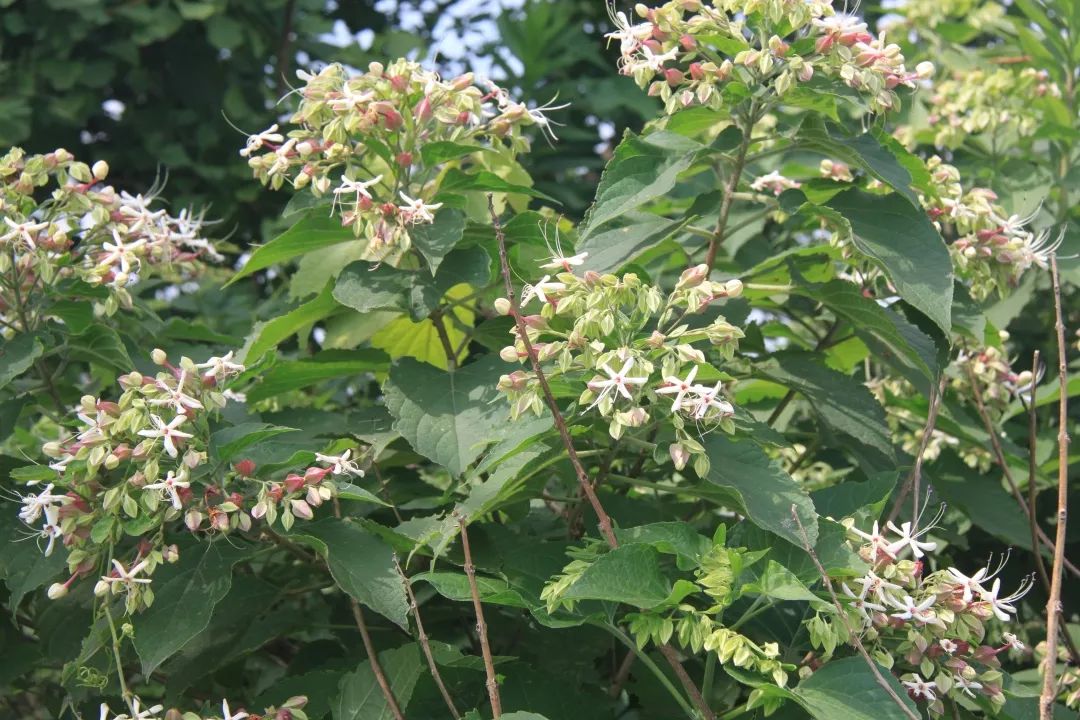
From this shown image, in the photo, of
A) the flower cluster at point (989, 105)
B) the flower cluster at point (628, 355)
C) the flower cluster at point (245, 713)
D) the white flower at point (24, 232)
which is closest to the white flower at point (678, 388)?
the flower cluster at point (628, 355)

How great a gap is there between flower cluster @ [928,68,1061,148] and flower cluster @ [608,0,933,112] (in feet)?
3.22

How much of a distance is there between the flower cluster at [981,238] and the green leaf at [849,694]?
801mm

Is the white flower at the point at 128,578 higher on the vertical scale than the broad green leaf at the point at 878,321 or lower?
lower

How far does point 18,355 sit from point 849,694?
4.17ft

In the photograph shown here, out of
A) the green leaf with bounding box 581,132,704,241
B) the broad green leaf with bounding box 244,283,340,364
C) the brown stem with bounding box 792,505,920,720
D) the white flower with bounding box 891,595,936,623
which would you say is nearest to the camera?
the brown stem with bounding box 792,505,920,720

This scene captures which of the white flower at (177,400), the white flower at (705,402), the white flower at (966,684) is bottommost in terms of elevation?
the white flower at (966,684)

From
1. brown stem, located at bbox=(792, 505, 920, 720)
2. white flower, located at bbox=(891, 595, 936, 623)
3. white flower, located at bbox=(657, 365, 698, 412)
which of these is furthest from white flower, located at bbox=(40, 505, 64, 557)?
white flower, located at bbox=(891, 595, 936, 623)

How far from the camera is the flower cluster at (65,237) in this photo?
2010mm

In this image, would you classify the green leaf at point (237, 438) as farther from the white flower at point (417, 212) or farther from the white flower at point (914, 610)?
the white flower at point (914, 610)

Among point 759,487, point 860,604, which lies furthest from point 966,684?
point 759,487

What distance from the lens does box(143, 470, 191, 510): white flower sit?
1.65 m

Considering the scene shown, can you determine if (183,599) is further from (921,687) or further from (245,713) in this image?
(921,687)

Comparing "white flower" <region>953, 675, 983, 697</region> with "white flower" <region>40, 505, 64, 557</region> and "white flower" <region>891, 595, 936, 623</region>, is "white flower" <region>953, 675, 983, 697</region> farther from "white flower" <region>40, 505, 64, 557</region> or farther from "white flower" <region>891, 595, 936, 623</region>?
"white flower" <region>40, 505, 64, 557</region>

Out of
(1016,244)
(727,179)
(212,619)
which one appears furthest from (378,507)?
(1016,244)
